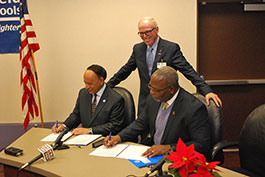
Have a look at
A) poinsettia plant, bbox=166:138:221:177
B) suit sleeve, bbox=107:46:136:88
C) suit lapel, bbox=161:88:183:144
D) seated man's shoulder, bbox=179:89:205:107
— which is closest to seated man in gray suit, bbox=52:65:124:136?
suit sleeve, bbox=107:46:136:88

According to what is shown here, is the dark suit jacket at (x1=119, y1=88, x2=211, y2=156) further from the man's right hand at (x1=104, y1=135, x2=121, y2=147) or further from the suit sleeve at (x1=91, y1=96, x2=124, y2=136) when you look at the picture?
the suit sleeve at (x1=91, y1=96, x2=124, y2=136)

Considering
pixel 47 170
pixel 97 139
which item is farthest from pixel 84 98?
pixel 47 170

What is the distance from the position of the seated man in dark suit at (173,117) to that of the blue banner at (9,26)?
7.58 ft

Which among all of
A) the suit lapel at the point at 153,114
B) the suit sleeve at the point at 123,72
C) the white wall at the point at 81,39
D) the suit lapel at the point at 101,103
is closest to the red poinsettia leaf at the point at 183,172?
the suit lapel at the point at 153,114

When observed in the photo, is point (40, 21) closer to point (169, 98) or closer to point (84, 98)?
point (84, 98)

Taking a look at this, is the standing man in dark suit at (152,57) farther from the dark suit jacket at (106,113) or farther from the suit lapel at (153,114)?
the suit lapel at (153,114)

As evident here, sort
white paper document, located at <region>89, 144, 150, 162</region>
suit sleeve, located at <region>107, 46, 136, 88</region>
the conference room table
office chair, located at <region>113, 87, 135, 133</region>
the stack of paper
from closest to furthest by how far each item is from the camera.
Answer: the conference room table < the stack of paper < white paper document, located at <region>89, 144, 150, 162</region> < office chair, located at <region>113, 87, 135, 133</region> < suit sleeve, located at <region>107, 46, 136, 88</region>

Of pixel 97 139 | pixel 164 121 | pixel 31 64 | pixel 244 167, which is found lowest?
pixel 244 167

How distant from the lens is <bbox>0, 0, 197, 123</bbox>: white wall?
3.82 metres

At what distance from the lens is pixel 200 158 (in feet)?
4.07

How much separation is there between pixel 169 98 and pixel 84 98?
102cm

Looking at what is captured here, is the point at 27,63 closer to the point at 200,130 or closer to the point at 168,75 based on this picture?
the point at 168,75

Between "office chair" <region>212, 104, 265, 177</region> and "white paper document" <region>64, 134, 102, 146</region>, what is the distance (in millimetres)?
995

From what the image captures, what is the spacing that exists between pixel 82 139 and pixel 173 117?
0.75 meters
